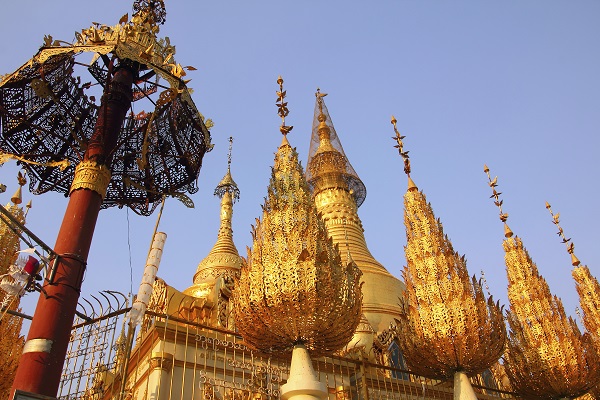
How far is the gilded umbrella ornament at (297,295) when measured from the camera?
7047 millimetres

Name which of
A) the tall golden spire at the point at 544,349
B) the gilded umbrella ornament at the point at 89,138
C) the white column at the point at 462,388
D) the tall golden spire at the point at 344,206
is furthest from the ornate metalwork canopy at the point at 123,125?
the tall golden spire at the point at 344,206

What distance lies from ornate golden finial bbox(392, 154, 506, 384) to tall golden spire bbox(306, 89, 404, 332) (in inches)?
332

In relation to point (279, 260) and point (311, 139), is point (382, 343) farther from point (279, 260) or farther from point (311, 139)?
point (311, 139)

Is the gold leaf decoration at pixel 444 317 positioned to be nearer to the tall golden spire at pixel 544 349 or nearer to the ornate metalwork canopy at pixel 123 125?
the tall golden spire at pixel 544 349

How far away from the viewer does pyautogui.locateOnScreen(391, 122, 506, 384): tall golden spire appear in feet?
27.6

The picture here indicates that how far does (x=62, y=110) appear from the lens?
31.2 ft

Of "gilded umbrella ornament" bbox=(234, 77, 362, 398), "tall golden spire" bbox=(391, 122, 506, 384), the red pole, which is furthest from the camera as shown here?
"tall golden spire" bbox=(391, 122, 506, 384)

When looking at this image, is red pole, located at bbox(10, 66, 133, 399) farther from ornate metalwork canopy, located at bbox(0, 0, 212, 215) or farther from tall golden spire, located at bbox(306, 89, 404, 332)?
tall golden spire, located at bbox(306, 89, 404, 332)

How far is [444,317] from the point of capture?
28.2ft

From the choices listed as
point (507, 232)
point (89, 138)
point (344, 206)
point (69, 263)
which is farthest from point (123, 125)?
point (344, 206)

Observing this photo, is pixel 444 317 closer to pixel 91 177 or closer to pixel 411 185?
pixel 411 185

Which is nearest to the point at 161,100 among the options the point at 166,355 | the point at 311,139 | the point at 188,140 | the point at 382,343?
the point at 188,140

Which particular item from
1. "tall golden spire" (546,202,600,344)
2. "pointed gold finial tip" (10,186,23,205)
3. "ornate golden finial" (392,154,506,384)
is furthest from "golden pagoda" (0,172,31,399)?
"tall golden spire" (546,202,600,344)

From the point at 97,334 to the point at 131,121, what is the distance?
4432 mm
